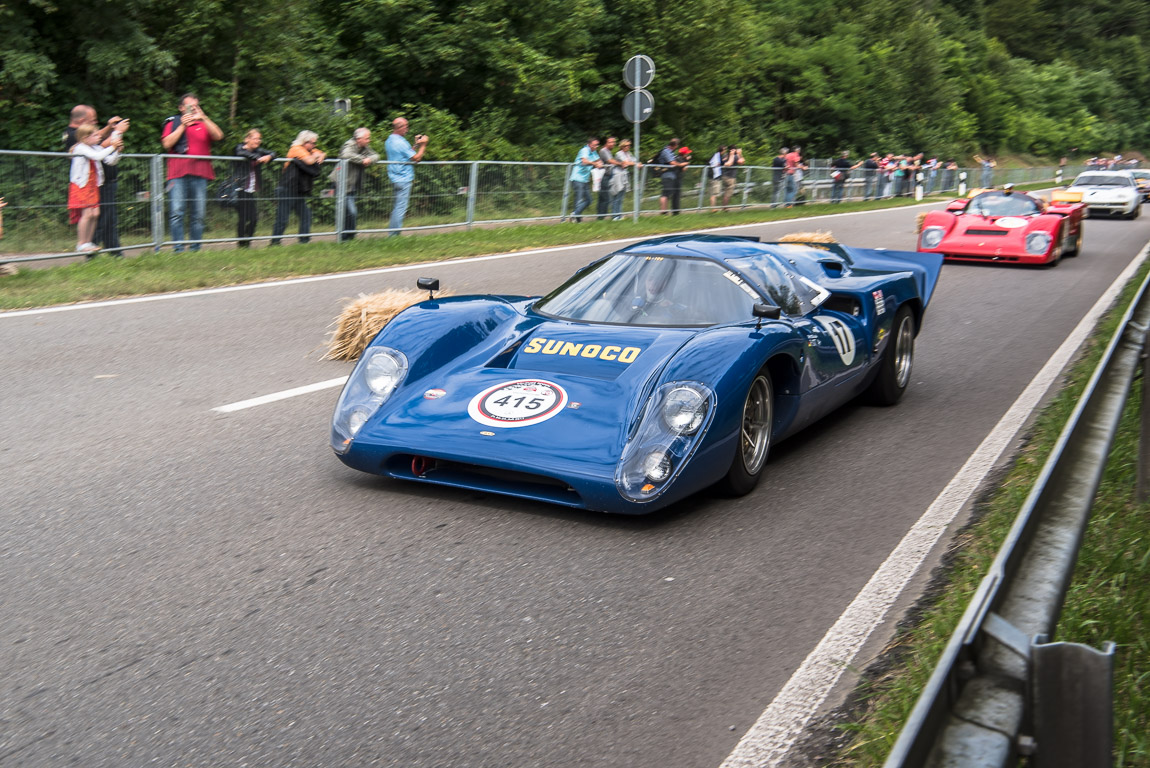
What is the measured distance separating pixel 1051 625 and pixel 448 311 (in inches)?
156

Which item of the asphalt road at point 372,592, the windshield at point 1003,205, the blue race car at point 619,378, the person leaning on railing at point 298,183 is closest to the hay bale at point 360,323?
the asphalt road at point 372,592

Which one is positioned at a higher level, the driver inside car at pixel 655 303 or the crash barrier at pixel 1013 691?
the driver inside car at pixel 655 303

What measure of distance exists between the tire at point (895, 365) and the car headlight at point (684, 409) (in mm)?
2542

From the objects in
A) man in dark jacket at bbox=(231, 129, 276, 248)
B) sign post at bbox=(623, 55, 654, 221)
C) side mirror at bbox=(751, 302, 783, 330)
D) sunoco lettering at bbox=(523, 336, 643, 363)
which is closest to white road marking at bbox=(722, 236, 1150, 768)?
side mirror at bbox=(751, 302, 783, 330)

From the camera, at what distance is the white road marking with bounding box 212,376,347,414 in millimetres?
6520

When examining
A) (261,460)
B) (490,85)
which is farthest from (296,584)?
(490,85)

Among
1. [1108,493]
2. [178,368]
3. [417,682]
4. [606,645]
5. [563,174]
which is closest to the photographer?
[417,682]

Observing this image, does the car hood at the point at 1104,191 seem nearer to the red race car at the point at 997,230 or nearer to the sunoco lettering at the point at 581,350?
the red race car at the point at 997,230

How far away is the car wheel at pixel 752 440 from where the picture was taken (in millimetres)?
4930

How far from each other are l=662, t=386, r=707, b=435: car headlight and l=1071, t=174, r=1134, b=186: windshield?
30.0m

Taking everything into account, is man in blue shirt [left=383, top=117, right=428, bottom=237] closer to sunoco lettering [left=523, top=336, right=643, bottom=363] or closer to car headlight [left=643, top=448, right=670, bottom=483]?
sunoco lettering [left=523, top=336, right=643, bottom=363]

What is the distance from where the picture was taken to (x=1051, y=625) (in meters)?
2.13

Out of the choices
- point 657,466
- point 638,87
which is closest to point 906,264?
point 657,466

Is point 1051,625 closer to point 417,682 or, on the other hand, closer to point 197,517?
point 417,682
